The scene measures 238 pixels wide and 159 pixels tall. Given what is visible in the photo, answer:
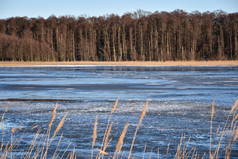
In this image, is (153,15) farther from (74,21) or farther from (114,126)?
(114,126)

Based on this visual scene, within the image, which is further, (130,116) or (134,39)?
(134,39)

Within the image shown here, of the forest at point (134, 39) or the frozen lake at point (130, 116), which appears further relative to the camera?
the forest at point (134, 39)

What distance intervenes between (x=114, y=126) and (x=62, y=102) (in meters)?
5.45

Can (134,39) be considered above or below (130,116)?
above

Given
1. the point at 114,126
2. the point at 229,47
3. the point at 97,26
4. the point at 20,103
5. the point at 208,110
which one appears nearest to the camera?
the point at 114,126

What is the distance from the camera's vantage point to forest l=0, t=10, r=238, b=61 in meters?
80.6

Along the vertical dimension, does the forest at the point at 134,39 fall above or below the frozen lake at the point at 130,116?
above

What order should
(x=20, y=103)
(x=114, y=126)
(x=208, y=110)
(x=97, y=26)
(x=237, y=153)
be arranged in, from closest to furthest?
(x=237, y=153)
(x=114, y=126)
(x=208, y=110)
(x=20, y=103)
(x=97, y=26)

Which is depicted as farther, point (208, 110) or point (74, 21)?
point (74, 21)

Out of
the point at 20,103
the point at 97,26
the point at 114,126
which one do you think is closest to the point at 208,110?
the point at 114,126

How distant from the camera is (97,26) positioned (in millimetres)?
99875

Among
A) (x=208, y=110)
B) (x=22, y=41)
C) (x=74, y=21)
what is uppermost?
(x=74, y=21)

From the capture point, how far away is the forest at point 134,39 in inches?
3174

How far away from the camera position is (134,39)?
88.2 meters
